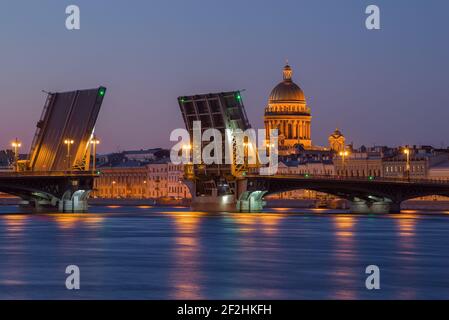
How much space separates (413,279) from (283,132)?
141 meters

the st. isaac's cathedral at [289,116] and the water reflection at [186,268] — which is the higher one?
the st. isaac's cathedral at [289,116]

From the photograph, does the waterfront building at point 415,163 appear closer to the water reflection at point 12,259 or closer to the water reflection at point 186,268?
the water reflection at point 12,259

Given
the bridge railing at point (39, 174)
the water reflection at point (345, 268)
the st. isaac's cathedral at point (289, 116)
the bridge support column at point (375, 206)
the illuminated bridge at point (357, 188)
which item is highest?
the st. isaac's cathedral at point (289, 116)

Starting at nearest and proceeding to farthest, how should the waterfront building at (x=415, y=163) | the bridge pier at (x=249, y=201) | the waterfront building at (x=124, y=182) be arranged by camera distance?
the bridge pier at (x=249, y=201), the waterfront building at (x=415, y=163), the waterfront building at (x=124, y=182)

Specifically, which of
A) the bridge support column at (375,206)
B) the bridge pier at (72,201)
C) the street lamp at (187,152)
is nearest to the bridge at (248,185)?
the bridge support column at (375,206)

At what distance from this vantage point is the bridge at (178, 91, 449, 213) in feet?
245

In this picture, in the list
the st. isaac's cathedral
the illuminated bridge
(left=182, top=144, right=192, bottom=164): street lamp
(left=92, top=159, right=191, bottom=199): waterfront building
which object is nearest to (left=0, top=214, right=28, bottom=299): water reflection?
(left=182, top=144, right=192, bottom=164): street lamp

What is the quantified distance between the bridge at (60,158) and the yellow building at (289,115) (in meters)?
81.8

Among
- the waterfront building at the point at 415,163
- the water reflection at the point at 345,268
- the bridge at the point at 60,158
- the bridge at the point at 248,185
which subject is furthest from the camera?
the waterfront building at the point at 415,163

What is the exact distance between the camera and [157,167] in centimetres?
15888

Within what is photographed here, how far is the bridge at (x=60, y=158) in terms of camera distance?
70875mm

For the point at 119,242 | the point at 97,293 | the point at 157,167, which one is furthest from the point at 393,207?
the point at 157,167

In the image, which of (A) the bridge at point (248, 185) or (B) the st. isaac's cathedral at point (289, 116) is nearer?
(A) the bridge at point (248, 185)
